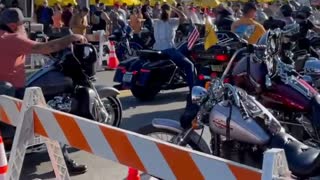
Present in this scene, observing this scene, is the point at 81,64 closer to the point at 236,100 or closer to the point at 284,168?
the point at 236,100

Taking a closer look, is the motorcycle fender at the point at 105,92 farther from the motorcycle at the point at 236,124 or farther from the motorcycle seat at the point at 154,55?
the motorcycle seat at the point at 154,55

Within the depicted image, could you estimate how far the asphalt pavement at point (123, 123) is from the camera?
6.03 m

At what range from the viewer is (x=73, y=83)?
21.3ft

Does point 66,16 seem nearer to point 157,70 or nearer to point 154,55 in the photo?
point 154,55

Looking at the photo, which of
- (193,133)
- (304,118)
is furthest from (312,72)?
(193,133)

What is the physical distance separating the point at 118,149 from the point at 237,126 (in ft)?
4.04

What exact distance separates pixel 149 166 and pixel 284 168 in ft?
2.63

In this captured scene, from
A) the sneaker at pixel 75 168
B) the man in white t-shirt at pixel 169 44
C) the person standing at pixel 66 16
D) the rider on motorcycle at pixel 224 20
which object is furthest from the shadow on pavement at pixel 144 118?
the person standing at pixel 66 16

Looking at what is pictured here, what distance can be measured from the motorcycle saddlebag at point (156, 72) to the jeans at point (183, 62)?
12 cm

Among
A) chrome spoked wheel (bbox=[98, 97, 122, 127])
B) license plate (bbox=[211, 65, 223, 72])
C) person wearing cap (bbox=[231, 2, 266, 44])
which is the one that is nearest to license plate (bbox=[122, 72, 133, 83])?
license plate (bbox=[211, 65, 223, 72])

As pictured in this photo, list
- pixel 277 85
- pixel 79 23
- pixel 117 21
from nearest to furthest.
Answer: pixel 277 85
pixel 79 23
pixel 117 21

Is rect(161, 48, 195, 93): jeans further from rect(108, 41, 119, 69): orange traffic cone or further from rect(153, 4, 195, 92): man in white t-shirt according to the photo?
rect(108, 41, 119, 69): orange traffic cone

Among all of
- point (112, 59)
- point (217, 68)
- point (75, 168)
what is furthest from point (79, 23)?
point (75, 168)

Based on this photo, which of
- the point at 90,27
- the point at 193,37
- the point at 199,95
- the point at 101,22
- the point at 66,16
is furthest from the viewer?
the point at 66,16
